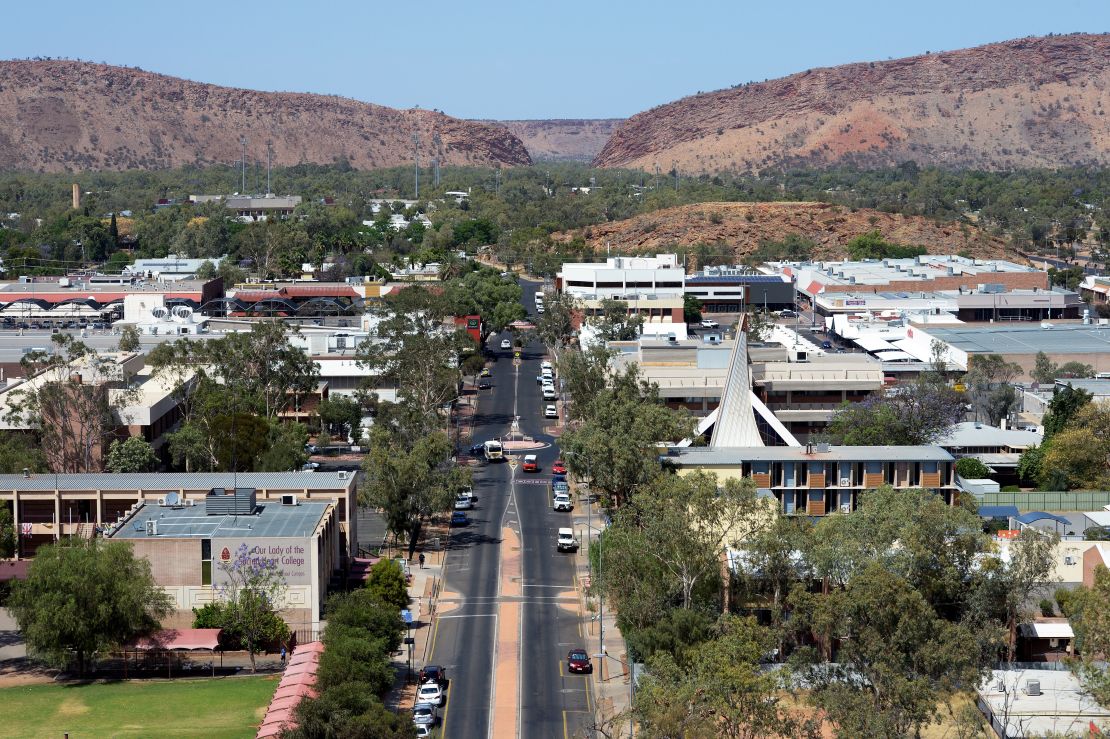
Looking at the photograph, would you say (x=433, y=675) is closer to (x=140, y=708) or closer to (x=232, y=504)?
(x=140, y=708)

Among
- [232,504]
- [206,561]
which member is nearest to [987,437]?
[232,504]

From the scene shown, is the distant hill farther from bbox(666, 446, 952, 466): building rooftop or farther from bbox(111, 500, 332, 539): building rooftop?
bbox(111, 500, 332, 539): building rooftop

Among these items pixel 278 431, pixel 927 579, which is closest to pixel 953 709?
pixel 927 579

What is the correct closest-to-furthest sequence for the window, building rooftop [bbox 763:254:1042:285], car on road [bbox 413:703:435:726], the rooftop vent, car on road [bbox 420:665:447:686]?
car on road [bbox 413:703:435:726], car on road [bbox 420:665:447:686], the window, the rooftop vent, building rooftop [bbox 763:254:1042:285]

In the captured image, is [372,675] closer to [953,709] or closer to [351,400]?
[953,709]

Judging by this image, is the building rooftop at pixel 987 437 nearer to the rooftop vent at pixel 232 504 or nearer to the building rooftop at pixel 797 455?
the building rooftop at pixel 797 455

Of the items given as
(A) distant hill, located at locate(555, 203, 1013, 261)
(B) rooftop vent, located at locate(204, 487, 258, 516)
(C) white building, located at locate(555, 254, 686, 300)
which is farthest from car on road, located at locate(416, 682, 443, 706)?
(A) distant hill, located at locate(555, 203, 1013, 261)
